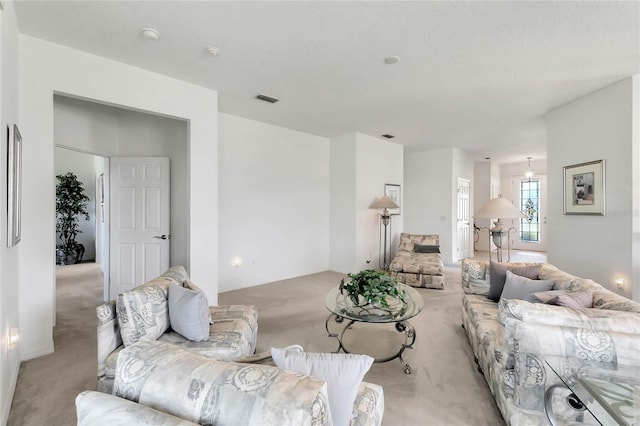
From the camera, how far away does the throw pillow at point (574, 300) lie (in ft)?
6.00

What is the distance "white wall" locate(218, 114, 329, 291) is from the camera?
471cm

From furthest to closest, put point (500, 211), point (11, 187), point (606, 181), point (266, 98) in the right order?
point (266, 98) → point (500, 211) → point (606, 181) → point (11, 187)

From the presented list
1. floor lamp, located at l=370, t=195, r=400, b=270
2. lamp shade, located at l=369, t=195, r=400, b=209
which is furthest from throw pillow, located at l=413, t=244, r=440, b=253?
lamp shade, located at l=369, t=195, r=400, b=209

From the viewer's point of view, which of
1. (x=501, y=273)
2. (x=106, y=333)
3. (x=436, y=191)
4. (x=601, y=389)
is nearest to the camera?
(x=601, y=389)

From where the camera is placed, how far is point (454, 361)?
2535 mm

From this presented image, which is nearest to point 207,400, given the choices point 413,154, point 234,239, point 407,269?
point 234,239

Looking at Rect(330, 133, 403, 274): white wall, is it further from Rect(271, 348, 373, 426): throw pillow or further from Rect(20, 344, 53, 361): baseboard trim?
Rect(271, 348, 373, 426): throw pillow

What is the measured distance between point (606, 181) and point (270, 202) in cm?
462

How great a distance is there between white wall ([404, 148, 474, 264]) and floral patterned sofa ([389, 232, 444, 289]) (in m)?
1.70

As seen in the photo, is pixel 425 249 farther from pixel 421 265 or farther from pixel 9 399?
pixel 9 399

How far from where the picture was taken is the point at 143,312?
6.15ft

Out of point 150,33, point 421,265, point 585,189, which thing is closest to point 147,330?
point 150,33

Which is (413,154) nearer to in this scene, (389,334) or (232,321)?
(389,334)

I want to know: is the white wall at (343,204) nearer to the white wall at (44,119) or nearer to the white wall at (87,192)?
the white wall at (44,119)
